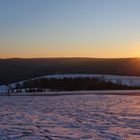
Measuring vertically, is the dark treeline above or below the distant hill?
below

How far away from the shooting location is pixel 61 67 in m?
78.9

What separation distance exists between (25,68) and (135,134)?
65.6 meters

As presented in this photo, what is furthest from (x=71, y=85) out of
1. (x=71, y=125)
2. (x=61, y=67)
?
(x=61, y=67)

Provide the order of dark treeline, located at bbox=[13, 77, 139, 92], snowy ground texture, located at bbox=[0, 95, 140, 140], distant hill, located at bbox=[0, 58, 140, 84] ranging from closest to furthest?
snowy ground texture, located at bbox=[0, 95, 140, 140], dark treeline, located at bbox=[13, 77, 139, 92], distant hill, located at bbox=[0, 58, 140, 84]

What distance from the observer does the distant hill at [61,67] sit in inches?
2694

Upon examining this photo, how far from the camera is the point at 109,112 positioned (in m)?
18.9

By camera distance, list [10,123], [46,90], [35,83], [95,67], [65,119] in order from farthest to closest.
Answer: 1. [95,67]
2. [35,83]
3. [46,90]
4. [65,119]
5. [10,123]

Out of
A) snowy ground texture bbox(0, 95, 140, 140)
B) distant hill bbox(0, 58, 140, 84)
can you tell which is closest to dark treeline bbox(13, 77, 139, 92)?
distant hill bbox(0, 58, 140, 84)

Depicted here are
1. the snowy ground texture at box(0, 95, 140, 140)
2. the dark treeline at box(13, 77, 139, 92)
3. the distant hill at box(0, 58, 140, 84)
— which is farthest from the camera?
the distant hill at box(0, 58, 140, 84)

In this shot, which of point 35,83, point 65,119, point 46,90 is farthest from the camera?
point 35,83

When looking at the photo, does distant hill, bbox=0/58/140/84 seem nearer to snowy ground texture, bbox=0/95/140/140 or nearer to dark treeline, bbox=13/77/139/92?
dark treeline, bbox=13/77/139/92

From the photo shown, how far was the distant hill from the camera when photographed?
68.4m

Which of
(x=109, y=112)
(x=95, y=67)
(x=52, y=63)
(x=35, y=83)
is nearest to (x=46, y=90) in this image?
(x=35, y=83)

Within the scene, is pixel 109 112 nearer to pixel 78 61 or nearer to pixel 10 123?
pixel 10 123
